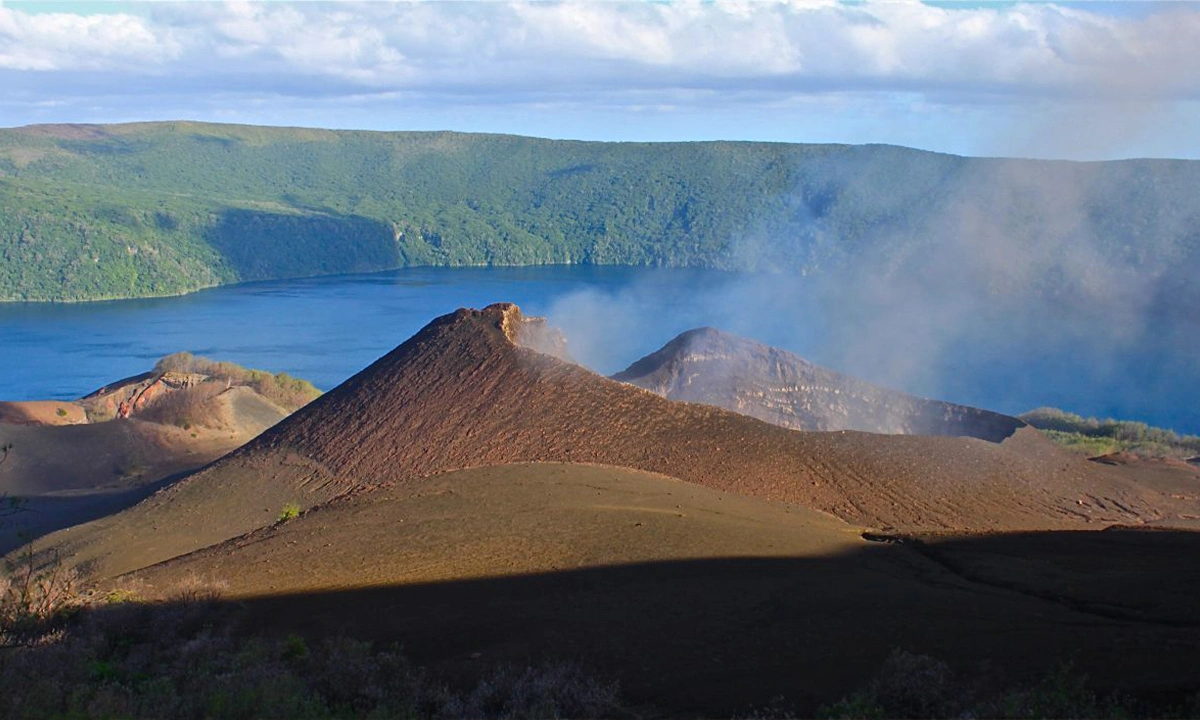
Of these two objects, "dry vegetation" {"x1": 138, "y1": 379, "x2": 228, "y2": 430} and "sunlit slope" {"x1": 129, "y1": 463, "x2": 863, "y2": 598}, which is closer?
"sunlit slope" {"x1": 129, "y1": 463, "x2": 863, "y2": 598}

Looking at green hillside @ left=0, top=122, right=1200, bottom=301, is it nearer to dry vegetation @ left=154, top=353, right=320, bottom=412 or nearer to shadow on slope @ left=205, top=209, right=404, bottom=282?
shadow on slope @ left=205, top=209, right=404, bottom=282

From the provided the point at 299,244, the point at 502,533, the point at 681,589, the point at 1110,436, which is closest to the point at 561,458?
the point at 502,533

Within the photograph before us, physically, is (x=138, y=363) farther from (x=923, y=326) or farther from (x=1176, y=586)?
(x=1176, y=586)

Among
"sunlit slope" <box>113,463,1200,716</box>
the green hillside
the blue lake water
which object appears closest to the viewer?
"sunlit slope" <box>113,463,1200,716</box>

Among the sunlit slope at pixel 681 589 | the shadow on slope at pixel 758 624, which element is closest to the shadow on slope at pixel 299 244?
the sunlit slope at pixel 681 589

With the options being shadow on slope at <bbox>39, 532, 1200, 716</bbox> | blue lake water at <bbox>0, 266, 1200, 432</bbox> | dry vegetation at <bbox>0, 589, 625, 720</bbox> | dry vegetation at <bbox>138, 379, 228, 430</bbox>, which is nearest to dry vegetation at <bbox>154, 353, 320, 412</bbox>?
dry vegetation at <bbox>138, 379, 228, 430</bbox>

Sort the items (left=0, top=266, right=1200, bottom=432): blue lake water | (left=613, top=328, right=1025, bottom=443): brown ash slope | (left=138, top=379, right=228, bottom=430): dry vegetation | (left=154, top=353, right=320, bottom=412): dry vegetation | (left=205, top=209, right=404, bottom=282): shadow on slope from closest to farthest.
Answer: (left=613, top=328, right=1025, bottom=443): brown ash slope → (left=138, top=379, right=228, bottom=430): dry vegetation → (left=154, top=353, right=320, bottom=412): dry vegetation → (left=0, top=266, right=1200, bottom=432): blue lake water → (left=205, top=209, right=404, bottom=282): shadow on slope
